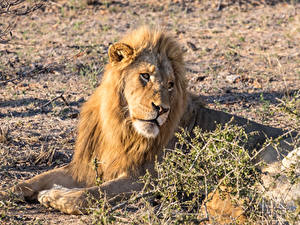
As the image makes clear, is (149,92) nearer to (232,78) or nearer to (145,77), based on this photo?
(145,77)

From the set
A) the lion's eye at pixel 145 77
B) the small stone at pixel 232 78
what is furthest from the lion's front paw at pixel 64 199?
the small stone at pixel 232 78

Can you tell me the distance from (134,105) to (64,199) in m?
0.95

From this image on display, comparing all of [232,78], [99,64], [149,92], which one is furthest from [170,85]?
[99,64]

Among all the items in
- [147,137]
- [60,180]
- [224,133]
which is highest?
[224,133]

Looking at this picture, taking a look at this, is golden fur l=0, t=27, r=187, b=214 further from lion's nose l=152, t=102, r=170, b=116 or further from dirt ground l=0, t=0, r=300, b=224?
dirt ground l=0, t=0, r=300, b=224

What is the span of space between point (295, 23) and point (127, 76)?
267 inches

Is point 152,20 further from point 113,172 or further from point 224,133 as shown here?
point 224,133

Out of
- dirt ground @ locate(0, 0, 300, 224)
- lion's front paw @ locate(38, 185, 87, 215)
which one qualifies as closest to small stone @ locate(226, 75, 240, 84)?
dirt ground @ locate(0, 0, 300, 224)

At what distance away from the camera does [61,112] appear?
695cm

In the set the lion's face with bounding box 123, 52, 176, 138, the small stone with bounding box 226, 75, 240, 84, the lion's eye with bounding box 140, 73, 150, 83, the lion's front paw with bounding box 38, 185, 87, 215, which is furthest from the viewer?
the small stone with bounding box 226, 75, 240, 84

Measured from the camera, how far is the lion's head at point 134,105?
15.0ft

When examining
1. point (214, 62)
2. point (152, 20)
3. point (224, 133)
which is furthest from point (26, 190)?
point (152, 20)

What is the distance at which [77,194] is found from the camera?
4449 millimetres

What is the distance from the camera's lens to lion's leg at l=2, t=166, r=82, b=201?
4707 mm
